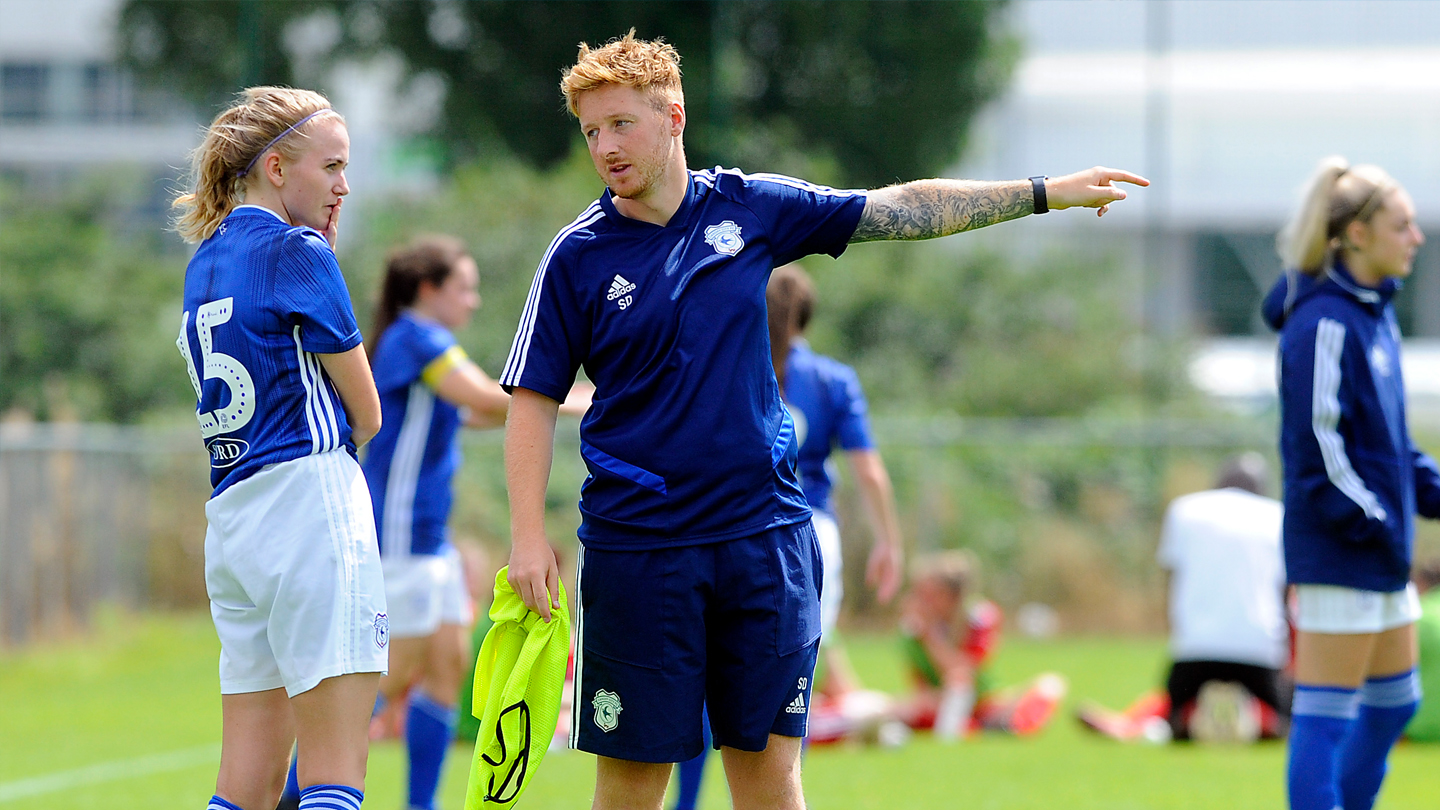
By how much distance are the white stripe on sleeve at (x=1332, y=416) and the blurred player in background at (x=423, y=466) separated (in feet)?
8.81

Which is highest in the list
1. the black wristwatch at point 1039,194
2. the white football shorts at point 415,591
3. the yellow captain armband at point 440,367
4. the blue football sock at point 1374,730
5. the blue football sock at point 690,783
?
the black wristwatch at point 1039,194

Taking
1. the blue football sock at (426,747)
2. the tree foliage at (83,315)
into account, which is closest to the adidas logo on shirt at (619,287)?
the blue football sock at (426,747)

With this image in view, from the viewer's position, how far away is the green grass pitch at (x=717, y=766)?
22.6ft

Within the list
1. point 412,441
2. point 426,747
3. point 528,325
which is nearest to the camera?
point 528,325

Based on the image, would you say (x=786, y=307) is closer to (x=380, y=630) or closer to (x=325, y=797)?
(x=380, y=630)

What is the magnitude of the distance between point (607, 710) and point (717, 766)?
215 inches

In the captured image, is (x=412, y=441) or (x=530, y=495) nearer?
(x=530, y=495)

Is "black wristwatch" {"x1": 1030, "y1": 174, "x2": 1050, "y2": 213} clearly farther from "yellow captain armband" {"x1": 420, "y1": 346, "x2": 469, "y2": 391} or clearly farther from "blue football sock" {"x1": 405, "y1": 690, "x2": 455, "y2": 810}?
"blue football sock" {"x1": 405, "y1": 690, "x2": 455, "y2": 810}

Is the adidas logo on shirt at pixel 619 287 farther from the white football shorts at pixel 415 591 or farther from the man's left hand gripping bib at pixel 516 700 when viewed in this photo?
the white football shorts at pixel 415 591

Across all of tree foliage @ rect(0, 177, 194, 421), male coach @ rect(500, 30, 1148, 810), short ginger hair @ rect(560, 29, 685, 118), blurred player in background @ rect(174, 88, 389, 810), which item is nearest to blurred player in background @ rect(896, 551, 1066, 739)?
male coach @ rect(500, 30, 1148, 810)

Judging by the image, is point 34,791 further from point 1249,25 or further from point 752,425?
point 1249,25

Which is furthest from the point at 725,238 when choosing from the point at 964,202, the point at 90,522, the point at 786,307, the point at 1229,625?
the point at 90,522

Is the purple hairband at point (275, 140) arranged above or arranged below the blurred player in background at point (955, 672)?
above

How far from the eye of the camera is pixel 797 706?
3.48 m
